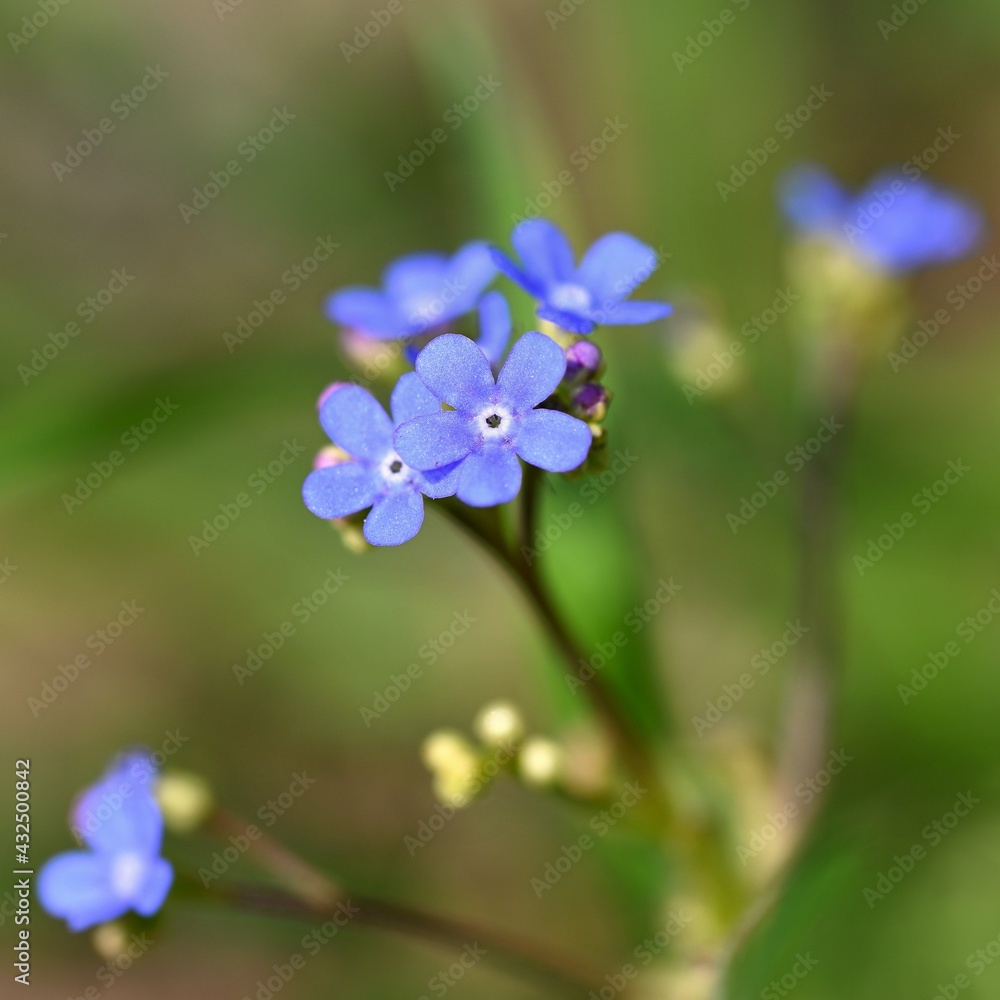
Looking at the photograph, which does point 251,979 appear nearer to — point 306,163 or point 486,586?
point 486,586

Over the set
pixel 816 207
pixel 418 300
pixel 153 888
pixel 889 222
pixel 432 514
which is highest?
pixel 432 514

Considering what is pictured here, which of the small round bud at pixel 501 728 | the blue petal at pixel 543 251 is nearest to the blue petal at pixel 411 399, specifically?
the blue petal at pixel 543 251

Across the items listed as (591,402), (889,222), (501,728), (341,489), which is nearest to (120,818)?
(501,728)

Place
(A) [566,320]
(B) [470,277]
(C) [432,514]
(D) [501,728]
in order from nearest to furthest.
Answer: (A) [566,320] → (B) [470,277] → (D) [501,728] → (C) [432,514]

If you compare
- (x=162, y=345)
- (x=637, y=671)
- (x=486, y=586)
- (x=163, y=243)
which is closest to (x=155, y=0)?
(x=163, y=243)

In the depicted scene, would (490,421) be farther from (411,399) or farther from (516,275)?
(516,275)

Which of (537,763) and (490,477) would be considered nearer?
(490,477)
